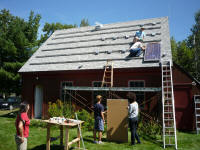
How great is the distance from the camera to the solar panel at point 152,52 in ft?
32.1

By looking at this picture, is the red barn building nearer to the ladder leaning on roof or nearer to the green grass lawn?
the ladder leaning on roof

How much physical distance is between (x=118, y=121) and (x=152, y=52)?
16.1ft

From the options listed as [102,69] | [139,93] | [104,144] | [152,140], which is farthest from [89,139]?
[102,69]

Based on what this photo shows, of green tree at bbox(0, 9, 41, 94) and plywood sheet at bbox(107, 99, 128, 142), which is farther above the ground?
green tree at bbox(0, 9, 41, 94)

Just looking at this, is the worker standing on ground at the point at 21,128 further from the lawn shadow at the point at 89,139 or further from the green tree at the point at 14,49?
the green tree at the point at 14,49

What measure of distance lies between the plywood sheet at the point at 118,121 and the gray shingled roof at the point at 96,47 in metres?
3.24

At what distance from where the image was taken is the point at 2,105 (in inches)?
830

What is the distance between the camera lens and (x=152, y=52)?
10164 mm

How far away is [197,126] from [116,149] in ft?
18.4

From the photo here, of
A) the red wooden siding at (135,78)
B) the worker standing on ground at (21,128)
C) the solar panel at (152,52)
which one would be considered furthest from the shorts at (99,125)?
the solar panel at (152,52)

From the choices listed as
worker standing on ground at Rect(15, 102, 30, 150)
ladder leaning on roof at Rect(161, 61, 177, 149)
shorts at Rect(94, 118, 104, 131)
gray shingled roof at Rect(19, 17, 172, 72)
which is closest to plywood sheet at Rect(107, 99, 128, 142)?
shorts at Rect(94, 118, 104, 131)

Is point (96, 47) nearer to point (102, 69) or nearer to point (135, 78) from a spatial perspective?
point (102, 69)

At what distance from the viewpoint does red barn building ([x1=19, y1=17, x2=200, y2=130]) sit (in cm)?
985

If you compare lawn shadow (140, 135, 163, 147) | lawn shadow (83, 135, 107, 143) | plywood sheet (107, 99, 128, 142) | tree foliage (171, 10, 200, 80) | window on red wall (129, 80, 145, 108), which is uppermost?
tree foliage (171, 10, 200, 80)
